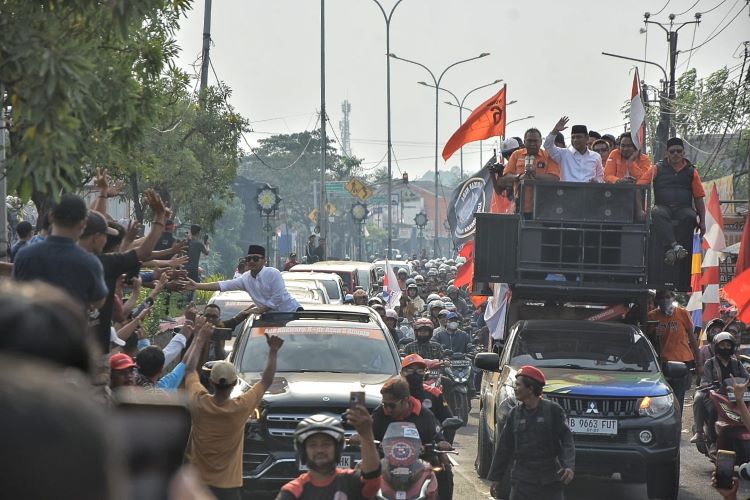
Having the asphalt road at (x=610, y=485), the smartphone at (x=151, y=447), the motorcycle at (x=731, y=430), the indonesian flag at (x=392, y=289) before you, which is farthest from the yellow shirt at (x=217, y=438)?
the indonesian flag at (x=392, y=289)

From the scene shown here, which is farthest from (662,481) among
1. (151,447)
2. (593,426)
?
(151,447)

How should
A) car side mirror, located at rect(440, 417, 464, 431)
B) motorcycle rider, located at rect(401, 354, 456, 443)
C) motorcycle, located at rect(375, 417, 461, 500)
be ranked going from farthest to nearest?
motorcycle rider, located at rect(401, 354, 456, 443), car side mirror, located at rect(440, 417, 464, 431), motorcycle, located at rect(375, 417, 461, 500)

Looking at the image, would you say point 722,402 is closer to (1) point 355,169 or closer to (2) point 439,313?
(2) point 439,313

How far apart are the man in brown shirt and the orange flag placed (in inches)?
503

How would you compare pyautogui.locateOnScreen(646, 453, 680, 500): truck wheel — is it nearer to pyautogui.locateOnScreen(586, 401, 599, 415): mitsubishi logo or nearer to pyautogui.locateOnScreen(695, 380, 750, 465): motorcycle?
pyautogui.locateOnScreen(586, 401, 599, 415): mitsubishi logo

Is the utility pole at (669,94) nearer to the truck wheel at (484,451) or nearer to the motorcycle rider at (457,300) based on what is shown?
the motorcycle rider at (457,300)

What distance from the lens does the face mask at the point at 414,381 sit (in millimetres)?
10102

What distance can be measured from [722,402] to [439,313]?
701cm

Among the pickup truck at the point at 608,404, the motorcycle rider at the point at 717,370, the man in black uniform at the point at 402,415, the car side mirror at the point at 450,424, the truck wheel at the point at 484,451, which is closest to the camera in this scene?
the man in black uniform at the point at 402,415

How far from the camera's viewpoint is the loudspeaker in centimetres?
1384

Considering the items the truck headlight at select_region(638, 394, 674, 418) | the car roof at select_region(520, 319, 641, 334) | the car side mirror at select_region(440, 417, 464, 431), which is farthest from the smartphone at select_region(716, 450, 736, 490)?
the car roof at select_region(520, 319, 641, 334)

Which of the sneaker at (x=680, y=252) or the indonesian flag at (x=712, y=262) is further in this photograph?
the indonesian flag at (x=712, y=262)

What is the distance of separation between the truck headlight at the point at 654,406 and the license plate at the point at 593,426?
292mm

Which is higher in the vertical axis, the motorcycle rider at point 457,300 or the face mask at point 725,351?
the face mask at point 725,351
